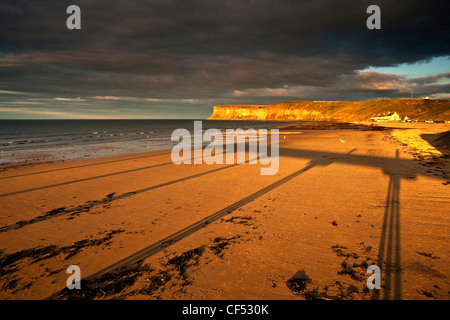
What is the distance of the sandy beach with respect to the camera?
4102mm

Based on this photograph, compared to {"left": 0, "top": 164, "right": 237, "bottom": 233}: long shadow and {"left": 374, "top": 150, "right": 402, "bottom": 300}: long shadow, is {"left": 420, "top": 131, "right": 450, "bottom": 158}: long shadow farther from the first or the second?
{"left": 0, "top": 164, "right": 237, "bottom": 233}: long shadow

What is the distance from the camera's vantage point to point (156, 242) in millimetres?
5688

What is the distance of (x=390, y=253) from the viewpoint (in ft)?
16.2

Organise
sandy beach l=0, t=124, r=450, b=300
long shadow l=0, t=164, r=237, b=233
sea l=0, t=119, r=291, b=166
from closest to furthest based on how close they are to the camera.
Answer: sandy beach l=0, t=124, r=450, b=300, long shadow l=0, t=164, r=237, b=233, sea l=0, t=119, r=291, b=166

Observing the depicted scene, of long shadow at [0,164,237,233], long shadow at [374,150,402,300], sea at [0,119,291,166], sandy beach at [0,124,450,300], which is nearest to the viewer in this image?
long shadow at [374,150,402,300]

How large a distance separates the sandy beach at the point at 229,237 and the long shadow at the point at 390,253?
23mm

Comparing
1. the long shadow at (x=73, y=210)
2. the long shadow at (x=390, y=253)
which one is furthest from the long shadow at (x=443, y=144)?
the long shadow at (x=73, y=210)

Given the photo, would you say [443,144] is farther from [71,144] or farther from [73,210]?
[71,144]

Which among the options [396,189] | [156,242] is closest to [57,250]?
[156,242]

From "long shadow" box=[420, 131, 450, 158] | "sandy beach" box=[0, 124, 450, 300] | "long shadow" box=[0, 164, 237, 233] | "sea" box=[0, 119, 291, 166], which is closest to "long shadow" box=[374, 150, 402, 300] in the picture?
"sandy beach" box=[0, 124, 450, 300]

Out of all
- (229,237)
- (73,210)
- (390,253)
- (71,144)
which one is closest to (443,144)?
(390,253)

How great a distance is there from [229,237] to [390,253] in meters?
3.87

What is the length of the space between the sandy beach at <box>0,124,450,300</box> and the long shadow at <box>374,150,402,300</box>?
23 mm
